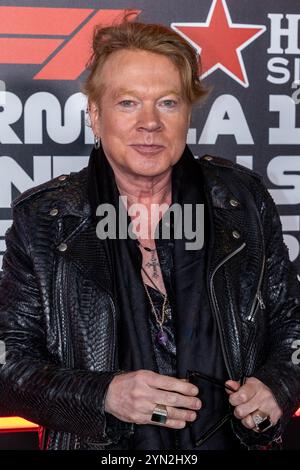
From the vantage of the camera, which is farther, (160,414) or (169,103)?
(169,103)

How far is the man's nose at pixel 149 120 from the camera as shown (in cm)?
153

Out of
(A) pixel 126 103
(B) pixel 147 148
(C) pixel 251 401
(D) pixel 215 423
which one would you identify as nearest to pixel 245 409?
(C) pixel 251 401

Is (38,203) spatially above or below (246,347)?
above

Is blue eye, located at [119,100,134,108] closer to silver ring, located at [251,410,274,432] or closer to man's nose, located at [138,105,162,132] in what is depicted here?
man's nose, located at [138,105,162,132]

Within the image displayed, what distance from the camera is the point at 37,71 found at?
2100 millimetres

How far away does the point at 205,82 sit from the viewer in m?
2.20

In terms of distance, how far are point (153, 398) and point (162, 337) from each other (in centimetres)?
23

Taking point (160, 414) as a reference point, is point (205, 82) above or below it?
above

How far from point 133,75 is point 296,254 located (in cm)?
99

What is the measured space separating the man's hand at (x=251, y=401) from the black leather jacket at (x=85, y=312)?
0.09 ft

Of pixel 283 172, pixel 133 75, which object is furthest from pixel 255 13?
pixel 133 75

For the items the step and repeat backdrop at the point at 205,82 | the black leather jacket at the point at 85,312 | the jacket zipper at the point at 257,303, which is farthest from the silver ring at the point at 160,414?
the step and repeat backdrop at the point at 205,82

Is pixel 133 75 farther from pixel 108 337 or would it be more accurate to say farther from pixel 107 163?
pixel 108 337

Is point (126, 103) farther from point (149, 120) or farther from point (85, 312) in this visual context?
point (85, 312)
